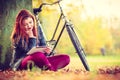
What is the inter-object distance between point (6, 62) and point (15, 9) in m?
0.53

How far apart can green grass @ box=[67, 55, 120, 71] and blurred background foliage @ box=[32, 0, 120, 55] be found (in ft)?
0.17

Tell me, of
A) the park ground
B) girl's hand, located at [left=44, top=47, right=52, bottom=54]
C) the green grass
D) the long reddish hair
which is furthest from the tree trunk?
the green grass

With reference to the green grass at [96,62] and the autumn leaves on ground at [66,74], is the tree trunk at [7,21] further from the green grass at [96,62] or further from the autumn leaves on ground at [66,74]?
the green grass at [96,62]

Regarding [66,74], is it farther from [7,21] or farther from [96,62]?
[7,21]

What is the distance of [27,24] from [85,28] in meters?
0.58

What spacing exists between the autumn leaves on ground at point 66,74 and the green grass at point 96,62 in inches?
1.5

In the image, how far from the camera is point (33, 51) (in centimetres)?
438

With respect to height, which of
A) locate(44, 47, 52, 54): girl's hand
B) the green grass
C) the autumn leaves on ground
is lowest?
the autumn leaves on ground

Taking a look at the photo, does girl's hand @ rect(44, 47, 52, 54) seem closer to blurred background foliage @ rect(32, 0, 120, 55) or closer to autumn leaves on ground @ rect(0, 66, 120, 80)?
blurred background foliage @ rect(32, 0, 120, 55)

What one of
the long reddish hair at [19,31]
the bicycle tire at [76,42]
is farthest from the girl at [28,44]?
the bicycle tire at [76,42]

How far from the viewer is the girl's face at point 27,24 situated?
4.38 meters

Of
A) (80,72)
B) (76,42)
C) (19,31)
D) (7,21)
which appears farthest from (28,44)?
(80,72)

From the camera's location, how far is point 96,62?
4.36 m

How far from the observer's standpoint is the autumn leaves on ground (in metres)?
4.31
